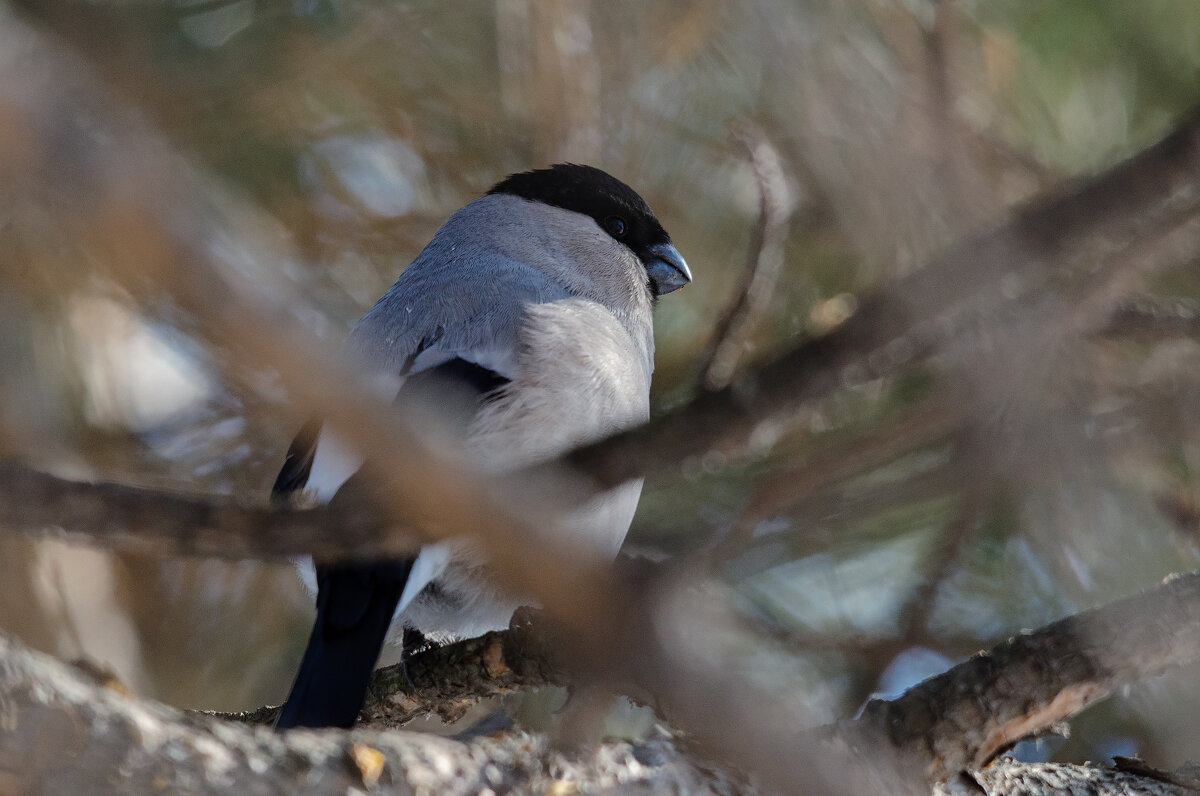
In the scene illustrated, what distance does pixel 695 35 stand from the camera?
293 centimetres

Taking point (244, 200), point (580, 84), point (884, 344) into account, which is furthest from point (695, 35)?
point (884, 344)

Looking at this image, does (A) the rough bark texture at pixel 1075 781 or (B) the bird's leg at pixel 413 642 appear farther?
(B) the bird's leg at pixel 413 642

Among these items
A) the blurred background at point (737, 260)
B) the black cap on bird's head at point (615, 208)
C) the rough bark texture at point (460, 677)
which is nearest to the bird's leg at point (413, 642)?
the rough bark texture at point (460, 677)

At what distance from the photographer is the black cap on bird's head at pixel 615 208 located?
2881mm

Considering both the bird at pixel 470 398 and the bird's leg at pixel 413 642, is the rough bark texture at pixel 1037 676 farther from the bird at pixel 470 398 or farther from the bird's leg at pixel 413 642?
the bird's leg at pixel 413 642

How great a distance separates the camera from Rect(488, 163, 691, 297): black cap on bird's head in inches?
113

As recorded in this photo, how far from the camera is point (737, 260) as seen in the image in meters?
3.22

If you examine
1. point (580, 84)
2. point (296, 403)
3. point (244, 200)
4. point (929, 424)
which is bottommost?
point (244, 200)

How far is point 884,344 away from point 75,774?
860mm

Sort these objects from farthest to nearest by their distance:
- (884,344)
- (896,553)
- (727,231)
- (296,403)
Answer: (727,231)
(896,553)
(884,344)
(296,403)

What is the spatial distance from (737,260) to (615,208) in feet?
1.54

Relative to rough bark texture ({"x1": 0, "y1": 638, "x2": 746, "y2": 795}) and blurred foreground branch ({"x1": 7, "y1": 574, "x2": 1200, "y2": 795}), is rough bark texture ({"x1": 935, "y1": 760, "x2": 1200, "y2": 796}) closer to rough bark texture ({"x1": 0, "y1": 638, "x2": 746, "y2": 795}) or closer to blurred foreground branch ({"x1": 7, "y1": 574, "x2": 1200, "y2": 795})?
blurred foreground branch ({"x1": 7, "y1": 574, "x2": 1200, "y2": 795})

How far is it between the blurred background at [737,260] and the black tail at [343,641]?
0.50 meters

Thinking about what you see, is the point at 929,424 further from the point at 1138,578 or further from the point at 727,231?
the point at 727,231
